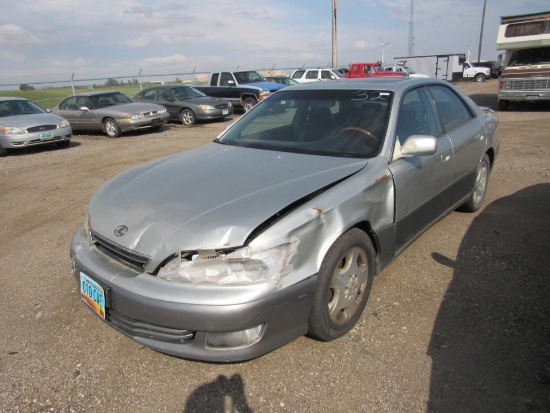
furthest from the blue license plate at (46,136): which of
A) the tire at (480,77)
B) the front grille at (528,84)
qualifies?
the tire at (480,77)

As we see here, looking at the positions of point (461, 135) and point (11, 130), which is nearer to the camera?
point (461, 135)

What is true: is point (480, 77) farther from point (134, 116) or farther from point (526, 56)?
point (134, 116)

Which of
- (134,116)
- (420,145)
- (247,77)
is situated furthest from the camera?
(247,77)

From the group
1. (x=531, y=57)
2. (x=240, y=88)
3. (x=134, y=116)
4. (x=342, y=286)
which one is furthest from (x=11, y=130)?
(x=531, y=57)

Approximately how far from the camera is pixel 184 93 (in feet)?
50.4

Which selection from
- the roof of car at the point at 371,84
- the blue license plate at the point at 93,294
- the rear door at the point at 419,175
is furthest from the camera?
the roof of car at the point at 371,84

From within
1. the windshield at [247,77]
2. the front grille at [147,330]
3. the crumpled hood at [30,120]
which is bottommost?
the front grille at [147,330]

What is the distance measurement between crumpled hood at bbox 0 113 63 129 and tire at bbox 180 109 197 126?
4792mm

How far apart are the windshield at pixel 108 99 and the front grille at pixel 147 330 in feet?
39.6

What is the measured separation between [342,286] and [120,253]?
1322 mm

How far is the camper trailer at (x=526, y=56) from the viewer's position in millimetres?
12547

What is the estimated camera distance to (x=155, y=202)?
97.1 inches

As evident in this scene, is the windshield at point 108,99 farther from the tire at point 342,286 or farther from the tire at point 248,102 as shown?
the tire at point 342,286

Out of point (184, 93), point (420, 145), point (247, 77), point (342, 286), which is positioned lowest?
point (342, 286)
